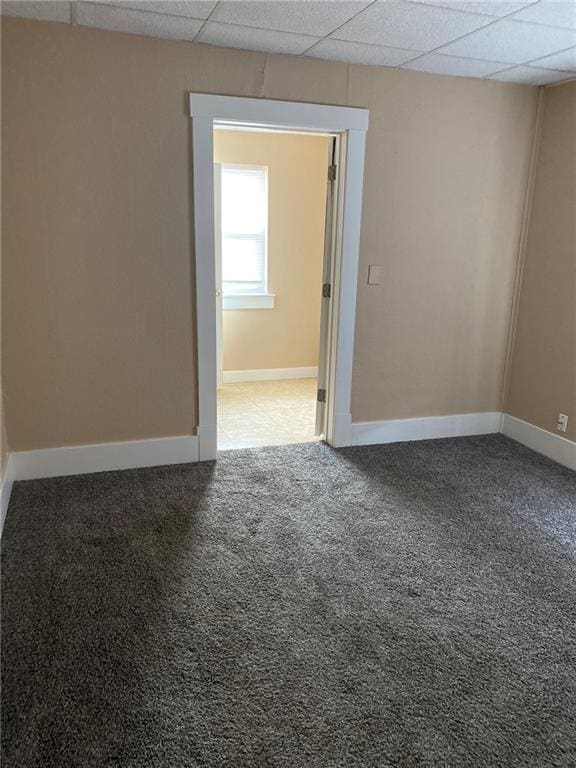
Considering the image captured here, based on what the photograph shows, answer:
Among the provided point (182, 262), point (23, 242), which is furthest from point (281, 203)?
point (23, 242)

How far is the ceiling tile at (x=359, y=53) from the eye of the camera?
9.86 ft

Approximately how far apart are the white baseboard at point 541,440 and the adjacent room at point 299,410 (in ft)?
0.07

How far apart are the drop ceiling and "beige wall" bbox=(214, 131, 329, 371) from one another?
222cm

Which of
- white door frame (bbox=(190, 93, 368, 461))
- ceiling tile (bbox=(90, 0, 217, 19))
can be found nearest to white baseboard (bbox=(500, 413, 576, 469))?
white door frame (bbox=(190, 93, 368, 461))

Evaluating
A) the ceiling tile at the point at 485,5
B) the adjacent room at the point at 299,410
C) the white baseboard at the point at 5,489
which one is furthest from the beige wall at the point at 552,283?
the white baseboard at the point at 5,489

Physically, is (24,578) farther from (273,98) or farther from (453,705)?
(273,98)

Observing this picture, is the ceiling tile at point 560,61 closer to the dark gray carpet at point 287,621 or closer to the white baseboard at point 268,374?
the dark gray carpet at point 287,621

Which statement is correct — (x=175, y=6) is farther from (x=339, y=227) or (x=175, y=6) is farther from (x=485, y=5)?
(x=339, y=227)

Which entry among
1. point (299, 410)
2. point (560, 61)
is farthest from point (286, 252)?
point (560, 61)

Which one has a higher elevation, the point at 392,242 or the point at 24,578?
the point at 392,242

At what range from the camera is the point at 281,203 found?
558 centimetres

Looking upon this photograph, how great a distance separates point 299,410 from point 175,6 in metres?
3.15

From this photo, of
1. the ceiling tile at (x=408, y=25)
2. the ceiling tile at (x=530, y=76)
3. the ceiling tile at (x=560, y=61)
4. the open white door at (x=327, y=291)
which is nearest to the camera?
the ceiling tile at (x=408, y=25)

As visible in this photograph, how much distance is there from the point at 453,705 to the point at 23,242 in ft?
9.50
